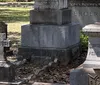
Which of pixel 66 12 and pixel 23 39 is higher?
pixel 66 12

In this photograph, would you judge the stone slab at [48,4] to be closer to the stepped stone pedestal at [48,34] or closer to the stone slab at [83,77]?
the stepped stone pedestal at [48,34]

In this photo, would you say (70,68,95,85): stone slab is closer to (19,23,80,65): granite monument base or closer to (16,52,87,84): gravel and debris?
(16,52,87,84): gravel and debris

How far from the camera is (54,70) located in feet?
31.3

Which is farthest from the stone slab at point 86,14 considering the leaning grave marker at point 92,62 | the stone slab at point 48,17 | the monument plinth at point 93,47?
the monument plinth at point 93,47

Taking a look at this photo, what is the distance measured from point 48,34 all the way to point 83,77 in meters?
3.49

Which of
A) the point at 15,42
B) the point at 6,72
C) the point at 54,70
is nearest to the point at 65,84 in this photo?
the point at 6,72

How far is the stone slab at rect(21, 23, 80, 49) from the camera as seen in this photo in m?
10.2

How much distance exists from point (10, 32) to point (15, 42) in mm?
3068

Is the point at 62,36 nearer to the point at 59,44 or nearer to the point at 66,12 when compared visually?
the point at 59,44

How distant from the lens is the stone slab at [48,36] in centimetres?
1018

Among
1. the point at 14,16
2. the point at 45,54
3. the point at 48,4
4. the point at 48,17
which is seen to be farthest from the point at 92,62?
the point at 14,16

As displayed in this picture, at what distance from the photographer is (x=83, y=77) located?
6922mm

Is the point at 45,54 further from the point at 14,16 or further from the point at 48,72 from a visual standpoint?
the point at 14,16

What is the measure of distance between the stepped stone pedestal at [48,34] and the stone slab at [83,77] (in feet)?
10.5
